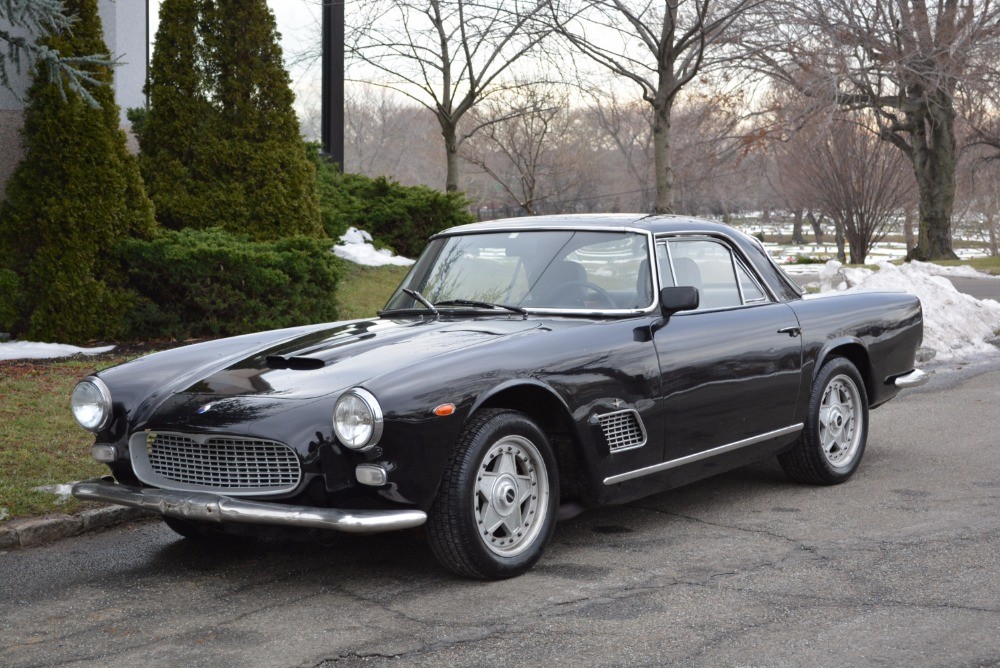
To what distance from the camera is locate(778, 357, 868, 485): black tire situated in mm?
6168

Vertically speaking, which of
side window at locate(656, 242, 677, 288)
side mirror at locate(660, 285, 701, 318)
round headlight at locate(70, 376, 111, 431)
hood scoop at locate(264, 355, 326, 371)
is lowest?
round headlight at locate(70, 376, 111, 431)

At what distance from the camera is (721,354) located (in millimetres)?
5531

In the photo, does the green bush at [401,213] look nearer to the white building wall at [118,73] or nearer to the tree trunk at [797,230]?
the white building wall at [118,73]

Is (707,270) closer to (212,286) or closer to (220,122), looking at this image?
(212,286)

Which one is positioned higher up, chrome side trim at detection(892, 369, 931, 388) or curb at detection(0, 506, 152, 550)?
chrome side trim at detection(892, 369, 931, 388)

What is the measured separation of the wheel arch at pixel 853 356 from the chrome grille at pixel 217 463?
324cm

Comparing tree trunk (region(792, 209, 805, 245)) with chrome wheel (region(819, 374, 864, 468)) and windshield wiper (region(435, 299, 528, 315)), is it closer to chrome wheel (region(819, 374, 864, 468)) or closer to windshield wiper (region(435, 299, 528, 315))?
chrome wheel (region(819, 374, 864, 468))

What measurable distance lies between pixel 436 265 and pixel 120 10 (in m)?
11.6

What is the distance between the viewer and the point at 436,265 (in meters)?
6.04

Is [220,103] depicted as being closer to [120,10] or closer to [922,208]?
[120,10]

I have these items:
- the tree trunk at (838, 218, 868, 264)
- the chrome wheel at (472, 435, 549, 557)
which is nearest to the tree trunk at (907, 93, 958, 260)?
the tree trunk at (838, 218, 868, 264)

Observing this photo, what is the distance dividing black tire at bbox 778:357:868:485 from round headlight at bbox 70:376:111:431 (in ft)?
11.9

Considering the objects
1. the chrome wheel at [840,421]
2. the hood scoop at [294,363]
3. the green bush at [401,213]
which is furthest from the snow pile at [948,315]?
the hood scoop at [294,363]

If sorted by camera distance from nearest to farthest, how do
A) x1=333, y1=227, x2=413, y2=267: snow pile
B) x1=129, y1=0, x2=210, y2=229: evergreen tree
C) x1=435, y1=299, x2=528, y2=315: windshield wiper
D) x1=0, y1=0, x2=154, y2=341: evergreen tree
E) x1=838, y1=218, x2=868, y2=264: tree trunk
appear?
x1=435, y1=299, x2=528, y2=315: windshield wiper, x1=0, y1=0, x2=154, y2=341: evergreen tree, x1=129, y1=0, x2=210, y2=229: evergreen tree, x1=333, y1=227, x2=413, y2=267: snow pile, x1=838, y1=218, x2=868, y2=264: tree trunk
